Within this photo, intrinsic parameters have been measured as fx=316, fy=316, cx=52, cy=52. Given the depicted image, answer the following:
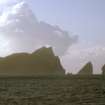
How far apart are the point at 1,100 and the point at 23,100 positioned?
56.7 inches

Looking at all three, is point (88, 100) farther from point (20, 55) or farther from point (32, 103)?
point (20, 55)

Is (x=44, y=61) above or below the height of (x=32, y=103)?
above

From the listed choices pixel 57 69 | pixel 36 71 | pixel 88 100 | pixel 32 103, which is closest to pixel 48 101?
pixel 32 103

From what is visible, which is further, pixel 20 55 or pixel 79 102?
pixel 20 55

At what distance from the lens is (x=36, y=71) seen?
84875mm

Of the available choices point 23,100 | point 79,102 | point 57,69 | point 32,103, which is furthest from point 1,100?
point 57,69

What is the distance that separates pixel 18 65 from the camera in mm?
87375

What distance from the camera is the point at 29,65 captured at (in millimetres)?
86000

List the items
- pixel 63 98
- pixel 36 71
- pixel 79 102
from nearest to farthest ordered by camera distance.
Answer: pixel 79 102 < pixel 63 98 < pixel 36 71

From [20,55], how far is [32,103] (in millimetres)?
72493

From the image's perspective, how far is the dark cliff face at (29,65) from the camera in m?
85.6

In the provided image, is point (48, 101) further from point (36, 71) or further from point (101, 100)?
point (36, 71)

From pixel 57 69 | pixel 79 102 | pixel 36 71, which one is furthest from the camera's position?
pixel 57 69

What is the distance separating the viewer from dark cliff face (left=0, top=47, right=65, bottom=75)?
281ft
